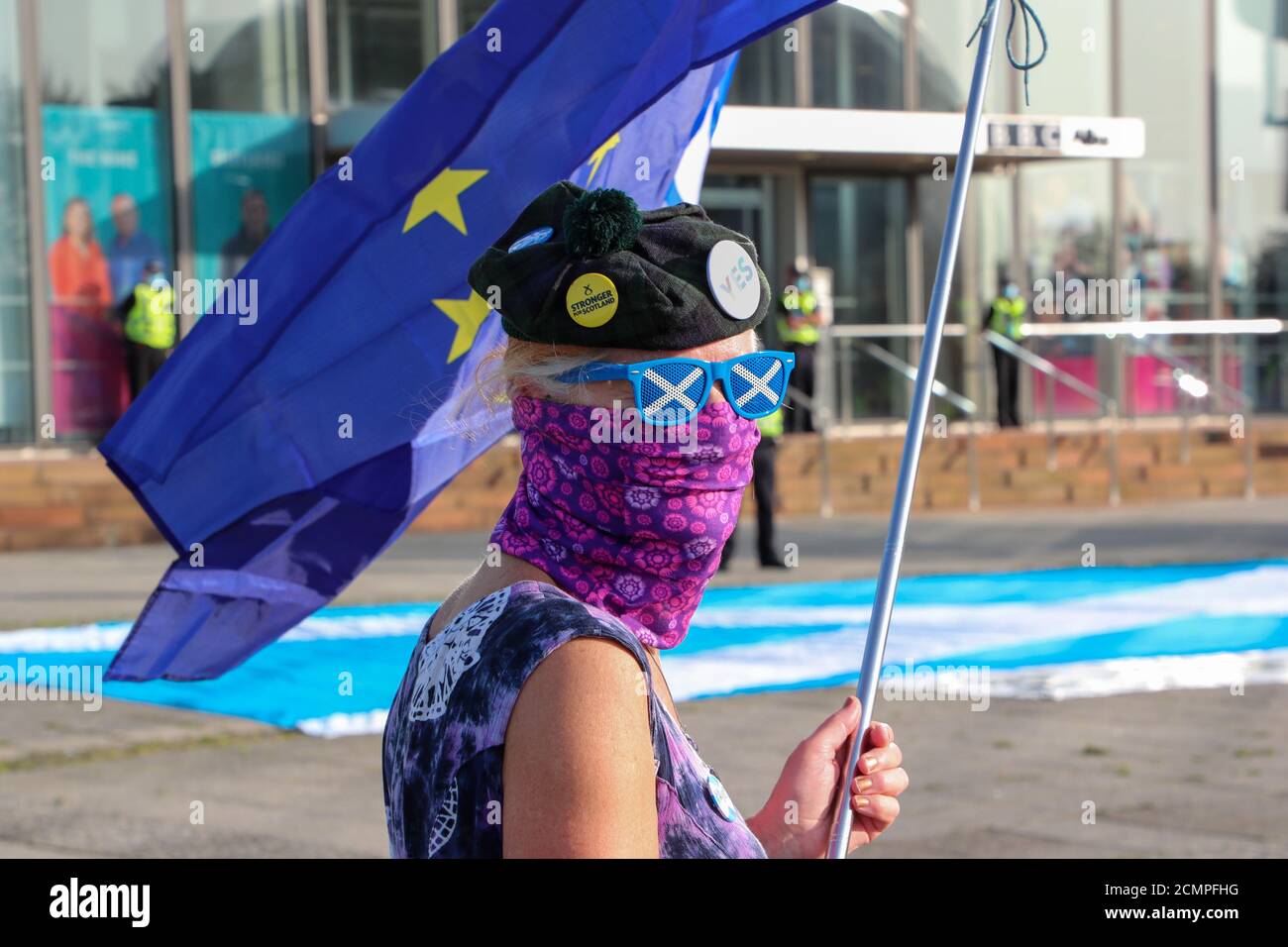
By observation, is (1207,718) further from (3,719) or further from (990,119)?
(990,119)

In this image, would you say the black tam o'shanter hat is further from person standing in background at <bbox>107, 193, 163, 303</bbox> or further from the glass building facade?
person standing in background at <bbox>107, 193, 163, 303</bbox>

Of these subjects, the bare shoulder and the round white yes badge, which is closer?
the bare shoulder

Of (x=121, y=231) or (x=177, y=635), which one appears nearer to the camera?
(x=177, y=635)

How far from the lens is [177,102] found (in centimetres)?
2142

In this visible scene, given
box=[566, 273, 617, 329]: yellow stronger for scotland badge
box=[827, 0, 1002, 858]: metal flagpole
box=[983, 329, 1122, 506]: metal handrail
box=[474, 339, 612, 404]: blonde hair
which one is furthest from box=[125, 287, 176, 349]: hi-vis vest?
box=[566, 273, 617, 329]: yellow stronger for scotland badge

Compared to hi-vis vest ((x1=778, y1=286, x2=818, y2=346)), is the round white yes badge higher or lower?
higher

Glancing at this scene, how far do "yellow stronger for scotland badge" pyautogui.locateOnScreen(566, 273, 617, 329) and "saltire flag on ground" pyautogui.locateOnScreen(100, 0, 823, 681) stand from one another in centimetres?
153

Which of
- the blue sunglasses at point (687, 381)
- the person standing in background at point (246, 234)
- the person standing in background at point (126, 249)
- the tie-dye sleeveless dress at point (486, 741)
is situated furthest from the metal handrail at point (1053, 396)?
the tie-dye sleeveless dress at point (486, 741)

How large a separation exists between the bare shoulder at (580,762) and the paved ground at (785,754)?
4.33 metres

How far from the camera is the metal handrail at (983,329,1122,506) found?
21859 millimetres

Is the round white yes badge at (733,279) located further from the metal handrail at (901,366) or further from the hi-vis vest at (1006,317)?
the hi-vis vest at (1006,317)

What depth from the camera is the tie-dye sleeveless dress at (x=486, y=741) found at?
2.00 m

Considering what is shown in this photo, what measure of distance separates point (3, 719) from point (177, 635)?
5.17 m
